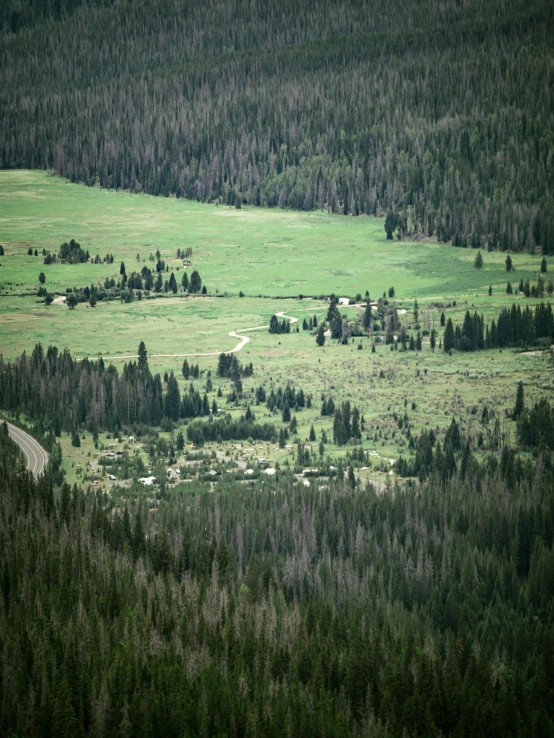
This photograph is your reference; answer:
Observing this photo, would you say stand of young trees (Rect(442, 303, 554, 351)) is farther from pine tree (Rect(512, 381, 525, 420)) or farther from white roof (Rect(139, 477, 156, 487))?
white roof (Rect(139, 477, 156, 487))

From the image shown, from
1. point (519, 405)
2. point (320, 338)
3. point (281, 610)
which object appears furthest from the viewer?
point (320, 338)

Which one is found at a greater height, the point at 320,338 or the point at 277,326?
the point at 277,326

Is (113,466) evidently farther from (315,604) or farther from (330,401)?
(315,604)

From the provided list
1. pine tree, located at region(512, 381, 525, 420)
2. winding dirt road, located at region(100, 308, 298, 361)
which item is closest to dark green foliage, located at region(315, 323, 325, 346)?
winding dirt road, located at region(100, 308, 298, 361)

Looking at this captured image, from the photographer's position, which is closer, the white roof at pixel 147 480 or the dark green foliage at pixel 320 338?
the white roof at pixel 147 480

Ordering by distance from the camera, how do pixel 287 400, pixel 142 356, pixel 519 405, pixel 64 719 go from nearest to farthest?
pixel 64 719 < pixel 519 405 < pixel 287 400 < pixel 142 356

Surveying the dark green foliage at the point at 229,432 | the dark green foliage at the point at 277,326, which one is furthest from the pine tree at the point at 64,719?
the dark green foliage at the point at 277,326

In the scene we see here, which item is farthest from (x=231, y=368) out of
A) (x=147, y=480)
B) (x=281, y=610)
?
(x=281, y=610)

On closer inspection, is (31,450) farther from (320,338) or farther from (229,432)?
(320,338)

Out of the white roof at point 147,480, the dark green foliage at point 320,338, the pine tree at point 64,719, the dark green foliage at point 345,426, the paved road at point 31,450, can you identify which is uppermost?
the dark green foliage at point 320,338

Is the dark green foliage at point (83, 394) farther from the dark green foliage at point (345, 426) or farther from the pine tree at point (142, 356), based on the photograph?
the dark green foliage at point (345, 426)
